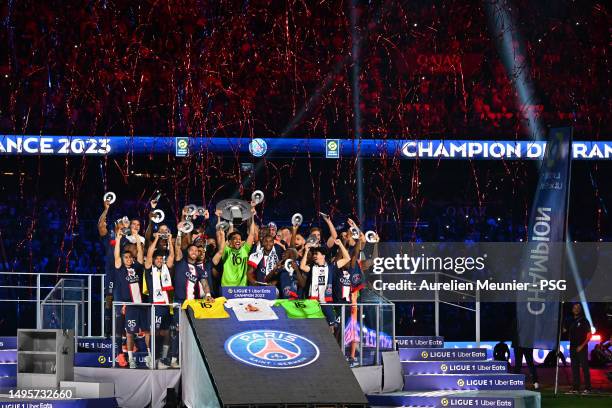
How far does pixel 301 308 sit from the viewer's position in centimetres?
1273

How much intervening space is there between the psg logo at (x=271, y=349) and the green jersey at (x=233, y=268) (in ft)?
4.80

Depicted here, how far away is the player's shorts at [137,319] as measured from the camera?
42.3 feet

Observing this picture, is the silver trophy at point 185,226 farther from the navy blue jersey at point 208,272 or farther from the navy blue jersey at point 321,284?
the navy blue jersey at point 321,284

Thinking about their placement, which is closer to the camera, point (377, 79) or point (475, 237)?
point (475, 237)

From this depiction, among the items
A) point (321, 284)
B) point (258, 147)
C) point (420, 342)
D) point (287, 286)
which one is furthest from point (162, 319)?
point (258, 147)

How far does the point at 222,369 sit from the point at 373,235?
3816 millimetres

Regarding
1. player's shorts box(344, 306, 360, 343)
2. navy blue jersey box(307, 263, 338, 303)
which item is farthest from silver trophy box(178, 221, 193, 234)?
player's shorts box(344, 306, 360, 343)

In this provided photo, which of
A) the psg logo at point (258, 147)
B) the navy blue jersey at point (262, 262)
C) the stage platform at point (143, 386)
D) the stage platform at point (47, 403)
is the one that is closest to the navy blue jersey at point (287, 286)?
the navy blue jersey at point (262, 262)

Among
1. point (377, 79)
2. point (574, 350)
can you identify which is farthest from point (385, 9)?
point (574, 350)

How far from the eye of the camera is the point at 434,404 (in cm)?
1277

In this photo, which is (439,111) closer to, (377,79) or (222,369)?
(377,79)

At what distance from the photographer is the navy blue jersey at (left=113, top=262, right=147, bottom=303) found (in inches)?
529

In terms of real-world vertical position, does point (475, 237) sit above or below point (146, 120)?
below

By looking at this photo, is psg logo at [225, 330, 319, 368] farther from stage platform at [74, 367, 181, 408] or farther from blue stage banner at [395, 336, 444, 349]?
blue stage banner at [395, 336, 444, 349]
